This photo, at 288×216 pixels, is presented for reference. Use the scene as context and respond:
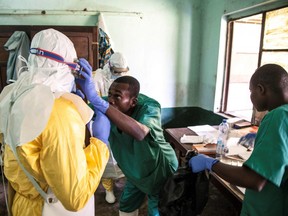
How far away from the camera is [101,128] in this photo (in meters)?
0.97

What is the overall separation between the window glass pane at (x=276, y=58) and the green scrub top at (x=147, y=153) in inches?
63.1

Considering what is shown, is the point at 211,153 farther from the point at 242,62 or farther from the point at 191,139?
the point at 242,62

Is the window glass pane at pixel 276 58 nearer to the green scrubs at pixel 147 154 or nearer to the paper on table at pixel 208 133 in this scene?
the paper on table at pixel 208 133

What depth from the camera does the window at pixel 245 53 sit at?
2277 millimetres

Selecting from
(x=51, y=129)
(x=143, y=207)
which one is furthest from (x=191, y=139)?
(x=51, y=129)

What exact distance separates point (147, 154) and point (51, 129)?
24.2 inches

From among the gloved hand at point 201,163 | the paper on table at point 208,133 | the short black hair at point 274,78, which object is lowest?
the paper on table at point 208,133

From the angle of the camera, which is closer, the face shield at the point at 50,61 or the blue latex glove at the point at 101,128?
the face shield at the point at 50,61

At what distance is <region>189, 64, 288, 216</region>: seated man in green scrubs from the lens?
0.78 m

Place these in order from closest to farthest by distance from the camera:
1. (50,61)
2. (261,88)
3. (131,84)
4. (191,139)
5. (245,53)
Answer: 1. (50,61)
2. (261,88)
3. (131,84)
4. (191,139)
5. (245,53)

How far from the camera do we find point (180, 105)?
11.7 feet

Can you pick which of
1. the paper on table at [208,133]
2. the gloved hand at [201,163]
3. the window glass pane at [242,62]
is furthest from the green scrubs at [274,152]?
the window glass pane at [242,62]

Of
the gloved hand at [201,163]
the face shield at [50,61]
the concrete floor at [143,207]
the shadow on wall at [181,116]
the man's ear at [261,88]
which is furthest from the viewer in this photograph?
the shadow on wall at [181,116]

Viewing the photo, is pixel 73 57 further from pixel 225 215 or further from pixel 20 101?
pixel 225 215
